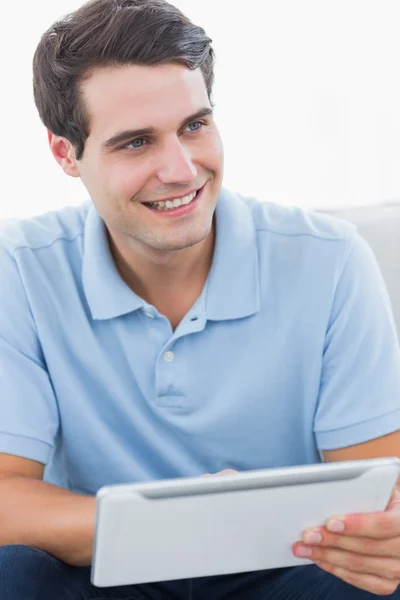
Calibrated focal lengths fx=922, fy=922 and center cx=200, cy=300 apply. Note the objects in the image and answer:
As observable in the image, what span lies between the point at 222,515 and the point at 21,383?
49 cm

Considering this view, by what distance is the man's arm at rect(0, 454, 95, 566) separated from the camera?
1.20 metres

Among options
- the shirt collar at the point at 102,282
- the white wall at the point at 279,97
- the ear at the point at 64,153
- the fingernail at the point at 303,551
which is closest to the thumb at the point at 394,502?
the fingernail at the point at 303,551

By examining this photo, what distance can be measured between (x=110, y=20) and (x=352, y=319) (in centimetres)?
55

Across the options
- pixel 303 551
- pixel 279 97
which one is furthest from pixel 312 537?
pixel 279 97

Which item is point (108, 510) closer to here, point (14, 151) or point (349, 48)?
point (14, 151)

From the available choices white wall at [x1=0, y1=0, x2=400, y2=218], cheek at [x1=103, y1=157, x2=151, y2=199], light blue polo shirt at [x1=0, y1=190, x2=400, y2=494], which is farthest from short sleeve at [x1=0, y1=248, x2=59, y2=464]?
white wall at [x1=0, y1=0, x2=400, y2=218]

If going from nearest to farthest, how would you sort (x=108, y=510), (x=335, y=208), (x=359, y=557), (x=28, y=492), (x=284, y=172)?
(x=108, y=510) < (x=359, y=557) < (x=28, y=492) < (x=335, y=208) < (x=284, y=172)

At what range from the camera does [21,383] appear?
1364 mm

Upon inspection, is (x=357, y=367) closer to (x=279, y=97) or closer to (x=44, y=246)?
(x=44, y=246)

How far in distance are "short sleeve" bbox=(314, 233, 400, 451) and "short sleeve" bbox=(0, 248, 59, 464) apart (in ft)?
1.34

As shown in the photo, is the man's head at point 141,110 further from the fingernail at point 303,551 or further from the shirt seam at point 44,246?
the fingernail at point 303,551

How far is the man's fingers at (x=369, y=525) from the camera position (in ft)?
3.38

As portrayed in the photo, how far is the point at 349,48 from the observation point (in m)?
2.20

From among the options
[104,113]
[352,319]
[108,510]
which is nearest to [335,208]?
[352,319]
